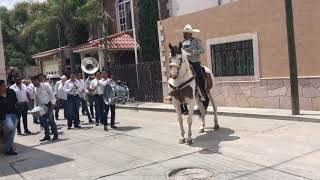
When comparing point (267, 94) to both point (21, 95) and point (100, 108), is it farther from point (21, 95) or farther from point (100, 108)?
point (21, 95)

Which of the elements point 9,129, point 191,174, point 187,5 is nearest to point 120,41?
point 187,5

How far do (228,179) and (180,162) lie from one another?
1430 millimetres

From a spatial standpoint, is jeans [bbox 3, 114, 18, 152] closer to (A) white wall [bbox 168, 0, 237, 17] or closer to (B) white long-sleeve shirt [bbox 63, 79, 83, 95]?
(B) white long-sleeve shirt [bbox 63, 79, 83, 95]

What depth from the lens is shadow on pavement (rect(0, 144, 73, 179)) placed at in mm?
9023

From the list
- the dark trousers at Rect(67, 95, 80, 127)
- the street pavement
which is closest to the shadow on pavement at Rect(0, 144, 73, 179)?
the street pavement

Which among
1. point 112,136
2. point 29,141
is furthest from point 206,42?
point 29,141

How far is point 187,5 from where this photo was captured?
65.5 feet

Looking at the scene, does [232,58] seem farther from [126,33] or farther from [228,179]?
[126,33]

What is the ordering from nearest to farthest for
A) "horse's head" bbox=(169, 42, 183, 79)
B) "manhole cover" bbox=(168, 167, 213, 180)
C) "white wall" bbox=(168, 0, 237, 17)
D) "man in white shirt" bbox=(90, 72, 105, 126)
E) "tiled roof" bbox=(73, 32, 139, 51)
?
"manhole cover" bbox=(168, 167, 213, 180) < "horse's head" bbox=(169, 42, 183, 79) < "man in white shirt" bbox=(90, 72, 105, 126) < "white wall" bbox=(168, 0, 237, 17) < "tiled roof" bbox=(73, 32, 139, 51)

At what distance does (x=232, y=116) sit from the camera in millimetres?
13680

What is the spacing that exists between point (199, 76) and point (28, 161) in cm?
423

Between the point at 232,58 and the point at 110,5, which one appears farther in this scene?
the point at 110,5

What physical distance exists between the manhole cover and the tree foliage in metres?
19.3

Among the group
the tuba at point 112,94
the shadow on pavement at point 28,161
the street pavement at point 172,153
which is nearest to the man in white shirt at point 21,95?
the street pavement at point 172,153
